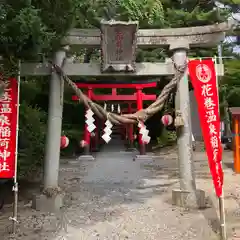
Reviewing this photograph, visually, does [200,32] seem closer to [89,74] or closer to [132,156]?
[89,74]

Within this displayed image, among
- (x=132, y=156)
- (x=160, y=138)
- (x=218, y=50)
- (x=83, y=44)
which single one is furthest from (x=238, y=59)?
(x=83, y=44)

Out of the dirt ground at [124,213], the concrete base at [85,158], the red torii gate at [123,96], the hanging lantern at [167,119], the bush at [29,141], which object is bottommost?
the dirt ground at [124,213]

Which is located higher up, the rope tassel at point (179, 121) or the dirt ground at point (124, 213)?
the rope tassel at point (179, 121)

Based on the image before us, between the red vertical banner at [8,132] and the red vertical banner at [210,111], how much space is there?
2791 millimetres

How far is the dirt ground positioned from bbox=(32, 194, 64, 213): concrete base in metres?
0.12

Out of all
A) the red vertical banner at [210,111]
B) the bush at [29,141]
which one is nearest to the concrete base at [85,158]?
the bush at [29,141]

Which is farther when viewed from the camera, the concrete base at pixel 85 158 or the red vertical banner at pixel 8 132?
the concrete base at pixel 85 158

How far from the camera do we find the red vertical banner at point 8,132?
16.6 ft

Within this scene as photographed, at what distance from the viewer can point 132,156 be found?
14.1m

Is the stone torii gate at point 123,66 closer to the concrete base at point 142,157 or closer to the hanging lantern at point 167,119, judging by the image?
the hanging lantern at point 167,119

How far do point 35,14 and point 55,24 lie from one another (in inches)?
36.2

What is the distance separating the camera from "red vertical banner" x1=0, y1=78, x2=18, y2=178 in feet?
16.6

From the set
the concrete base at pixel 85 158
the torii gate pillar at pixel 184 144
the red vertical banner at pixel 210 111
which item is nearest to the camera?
the red vertical banner at pixel 210 111

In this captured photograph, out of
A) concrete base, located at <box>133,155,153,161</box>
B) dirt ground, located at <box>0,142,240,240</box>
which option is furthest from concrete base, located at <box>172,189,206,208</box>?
concrete base, located at <box>133,155,153,161</box>
